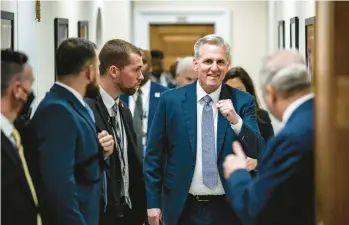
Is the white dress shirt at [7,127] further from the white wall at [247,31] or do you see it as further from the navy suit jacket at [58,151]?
the white wall at [247,31]

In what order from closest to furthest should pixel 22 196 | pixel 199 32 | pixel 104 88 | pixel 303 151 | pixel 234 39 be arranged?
pixel 303 151 → pixel 22 196 → pixel 104 88 → pixel 234 39 → pixel 199 32

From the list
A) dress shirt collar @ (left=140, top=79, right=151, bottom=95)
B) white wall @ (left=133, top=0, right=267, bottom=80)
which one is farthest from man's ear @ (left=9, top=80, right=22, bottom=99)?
white wall @ (left=133, top=0, right=267, bottom=80)

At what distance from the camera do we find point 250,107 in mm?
3357

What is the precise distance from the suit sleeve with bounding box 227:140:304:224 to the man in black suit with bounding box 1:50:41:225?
67 centimetres

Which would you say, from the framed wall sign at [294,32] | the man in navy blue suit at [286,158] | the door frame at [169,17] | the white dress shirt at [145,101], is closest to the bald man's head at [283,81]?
the man in navy blue suit at [286,158]

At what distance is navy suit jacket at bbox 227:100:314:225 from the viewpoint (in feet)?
7.20

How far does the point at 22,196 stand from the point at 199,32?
19.9 ft

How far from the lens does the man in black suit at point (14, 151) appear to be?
2359 millimetres

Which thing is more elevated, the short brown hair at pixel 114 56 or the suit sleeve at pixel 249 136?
the short brown hair at pixel 114 56

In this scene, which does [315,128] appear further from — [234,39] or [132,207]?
[234,39]

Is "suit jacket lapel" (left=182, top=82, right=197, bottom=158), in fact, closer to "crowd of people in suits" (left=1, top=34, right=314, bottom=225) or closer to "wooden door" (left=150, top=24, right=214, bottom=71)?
"crowd of people in suits" (left=1, top=34, right=314, bottom=225)

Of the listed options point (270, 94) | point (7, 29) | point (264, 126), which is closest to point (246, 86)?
point (264, 126)

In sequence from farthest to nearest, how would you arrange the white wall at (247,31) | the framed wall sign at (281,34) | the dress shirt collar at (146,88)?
the white wall at (247,31) → the dress shirt collar at (146,88) → the framed wall sign at (281,34)

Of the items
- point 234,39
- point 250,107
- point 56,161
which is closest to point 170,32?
point 234,39
